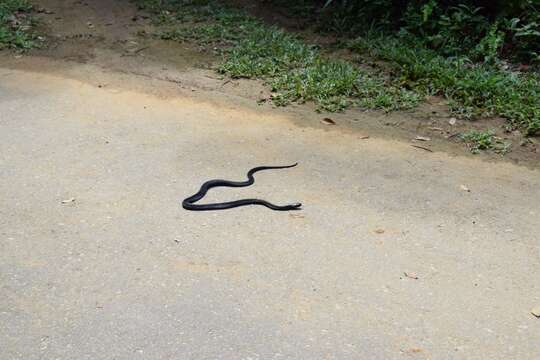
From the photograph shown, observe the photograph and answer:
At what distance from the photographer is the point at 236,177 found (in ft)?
17.5

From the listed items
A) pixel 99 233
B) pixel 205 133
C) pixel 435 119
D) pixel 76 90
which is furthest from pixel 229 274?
pixel 76 90

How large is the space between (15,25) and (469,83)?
6182 millimetres

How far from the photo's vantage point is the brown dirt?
20.5ft

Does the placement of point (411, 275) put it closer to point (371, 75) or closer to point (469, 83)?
point (469, 83)

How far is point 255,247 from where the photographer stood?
14.4 feet

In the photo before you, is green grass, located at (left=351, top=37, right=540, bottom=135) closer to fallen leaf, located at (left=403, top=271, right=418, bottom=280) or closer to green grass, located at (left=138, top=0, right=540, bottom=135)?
green grass, located at (left=138, top=0, right=540, bottom=135)

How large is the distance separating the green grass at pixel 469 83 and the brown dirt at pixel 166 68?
18cm

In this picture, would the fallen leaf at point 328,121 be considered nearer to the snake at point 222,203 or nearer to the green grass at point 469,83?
the green grass at point 469,83

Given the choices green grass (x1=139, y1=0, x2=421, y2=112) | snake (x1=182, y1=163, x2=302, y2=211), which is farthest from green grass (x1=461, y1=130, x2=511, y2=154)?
snake (x1=182, y1=163, x2=302, y2=211)

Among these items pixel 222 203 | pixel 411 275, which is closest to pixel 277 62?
pixel 222 203

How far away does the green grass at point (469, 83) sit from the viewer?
255 inches

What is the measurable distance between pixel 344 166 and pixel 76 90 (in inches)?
131

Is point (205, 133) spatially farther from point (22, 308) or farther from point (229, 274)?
point (22, 308)

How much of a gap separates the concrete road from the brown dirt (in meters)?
0.34
